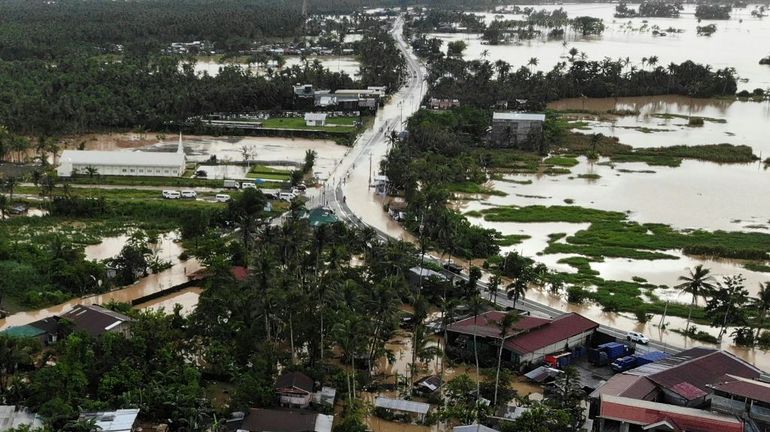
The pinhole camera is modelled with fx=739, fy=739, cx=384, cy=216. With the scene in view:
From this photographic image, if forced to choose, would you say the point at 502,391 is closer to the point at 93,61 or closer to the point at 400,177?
the point at 400,177

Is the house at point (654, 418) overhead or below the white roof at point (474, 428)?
overhead

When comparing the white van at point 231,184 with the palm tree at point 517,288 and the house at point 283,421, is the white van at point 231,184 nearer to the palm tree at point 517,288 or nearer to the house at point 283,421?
the palm tree at point 517,288

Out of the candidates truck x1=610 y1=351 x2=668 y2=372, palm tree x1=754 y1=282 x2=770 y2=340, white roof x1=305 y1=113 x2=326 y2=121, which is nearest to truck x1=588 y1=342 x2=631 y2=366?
truck x1=610 y1=351 x2=668 y2=372

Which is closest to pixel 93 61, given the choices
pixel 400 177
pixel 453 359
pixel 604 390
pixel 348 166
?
pixel 348 166

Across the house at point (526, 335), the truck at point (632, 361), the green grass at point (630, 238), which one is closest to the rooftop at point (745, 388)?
the truck at point (632, 361)

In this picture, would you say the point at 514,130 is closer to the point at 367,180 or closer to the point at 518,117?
the point at 518,117

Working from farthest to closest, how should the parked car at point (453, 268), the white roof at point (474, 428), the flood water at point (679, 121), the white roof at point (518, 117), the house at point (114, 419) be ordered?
the flood water at point (679, 121), the white roof at point (518, 117), the parked car at point (453, 268), the white roof at point (474, 428), the house at point (114, 419)
